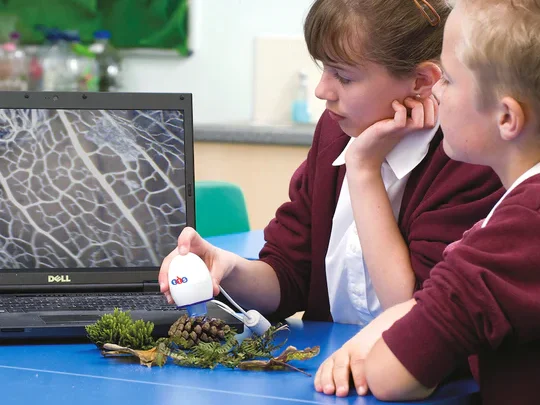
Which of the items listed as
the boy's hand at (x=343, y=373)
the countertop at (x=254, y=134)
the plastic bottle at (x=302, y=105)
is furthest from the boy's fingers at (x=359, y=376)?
the plastic bottle at (x=302, y=105)

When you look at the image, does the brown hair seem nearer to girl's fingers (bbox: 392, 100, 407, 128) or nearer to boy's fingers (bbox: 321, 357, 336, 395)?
girl's fingers (bbox: 392, 100, 407, 128)

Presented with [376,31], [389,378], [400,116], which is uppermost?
[376,31]

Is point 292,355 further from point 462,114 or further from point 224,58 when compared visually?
point 224,58

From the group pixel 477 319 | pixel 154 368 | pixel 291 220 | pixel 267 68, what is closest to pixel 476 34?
pixel 477 319

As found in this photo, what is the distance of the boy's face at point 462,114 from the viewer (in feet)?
2.99

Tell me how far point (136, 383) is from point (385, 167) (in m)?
0.50

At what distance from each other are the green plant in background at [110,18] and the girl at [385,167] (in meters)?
2.68

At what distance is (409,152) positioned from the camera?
4.06 feet

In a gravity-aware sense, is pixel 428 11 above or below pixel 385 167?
above

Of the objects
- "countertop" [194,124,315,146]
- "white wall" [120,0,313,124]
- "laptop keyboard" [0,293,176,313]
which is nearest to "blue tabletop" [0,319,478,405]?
"laptop keyboard" [0,293,176,313]

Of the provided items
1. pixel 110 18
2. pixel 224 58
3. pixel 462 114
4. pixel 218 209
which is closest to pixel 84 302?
pixel 462 114

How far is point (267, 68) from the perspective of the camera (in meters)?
3.51

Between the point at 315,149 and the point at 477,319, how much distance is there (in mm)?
614

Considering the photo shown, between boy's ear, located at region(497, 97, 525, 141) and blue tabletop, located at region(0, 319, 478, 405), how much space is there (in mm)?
249
